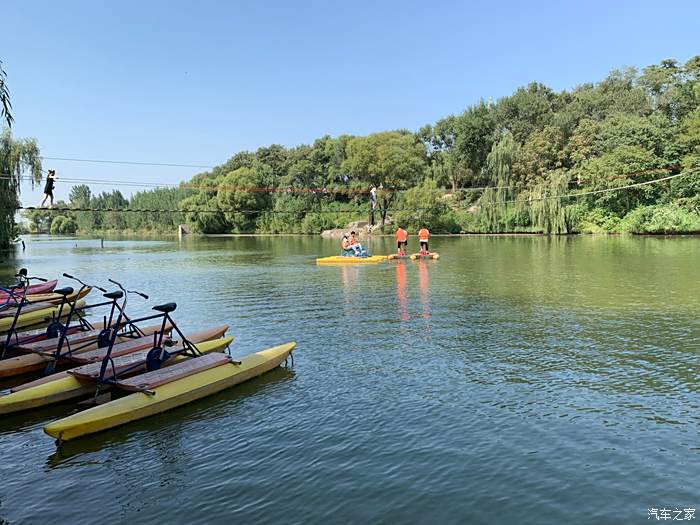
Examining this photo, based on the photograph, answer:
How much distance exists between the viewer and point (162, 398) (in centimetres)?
970

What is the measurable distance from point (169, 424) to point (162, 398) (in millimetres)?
516

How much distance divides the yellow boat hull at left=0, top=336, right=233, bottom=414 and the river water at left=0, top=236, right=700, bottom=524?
0.63 feet

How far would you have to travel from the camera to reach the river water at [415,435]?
677 centimetres

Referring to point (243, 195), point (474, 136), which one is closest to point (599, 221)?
point (474, 136)

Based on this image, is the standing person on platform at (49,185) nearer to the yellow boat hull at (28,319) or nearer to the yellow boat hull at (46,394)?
the yellow boat hull at (28,319)

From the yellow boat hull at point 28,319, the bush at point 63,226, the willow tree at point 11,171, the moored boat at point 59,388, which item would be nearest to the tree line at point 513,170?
the willow tree at point 11,171

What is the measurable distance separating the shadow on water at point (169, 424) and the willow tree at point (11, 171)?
27.6 metres

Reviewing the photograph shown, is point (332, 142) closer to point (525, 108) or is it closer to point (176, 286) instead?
point (525, 108)

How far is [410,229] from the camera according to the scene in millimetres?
77125

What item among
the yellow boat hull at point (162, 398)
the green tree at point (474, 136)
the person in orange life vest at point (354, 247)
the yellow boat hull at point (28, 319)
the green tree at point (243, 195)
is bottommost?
the yellow boat hull at point (162, 398)

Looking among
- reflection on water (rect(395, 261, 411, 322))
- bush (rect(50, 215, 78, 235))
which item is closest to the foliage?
reflection on water (rect(395, 261, 411, 322))

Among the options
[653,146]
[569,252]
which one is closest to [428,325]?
[569,252]

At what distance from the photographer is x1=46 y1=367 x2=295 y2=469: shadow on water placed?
27.8ft

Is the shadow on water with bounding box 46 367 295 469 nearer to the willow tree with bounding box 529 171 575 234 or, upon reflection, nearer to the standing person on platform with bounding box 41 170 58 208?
the standing person on platform with bounding box 41 170 58 208
